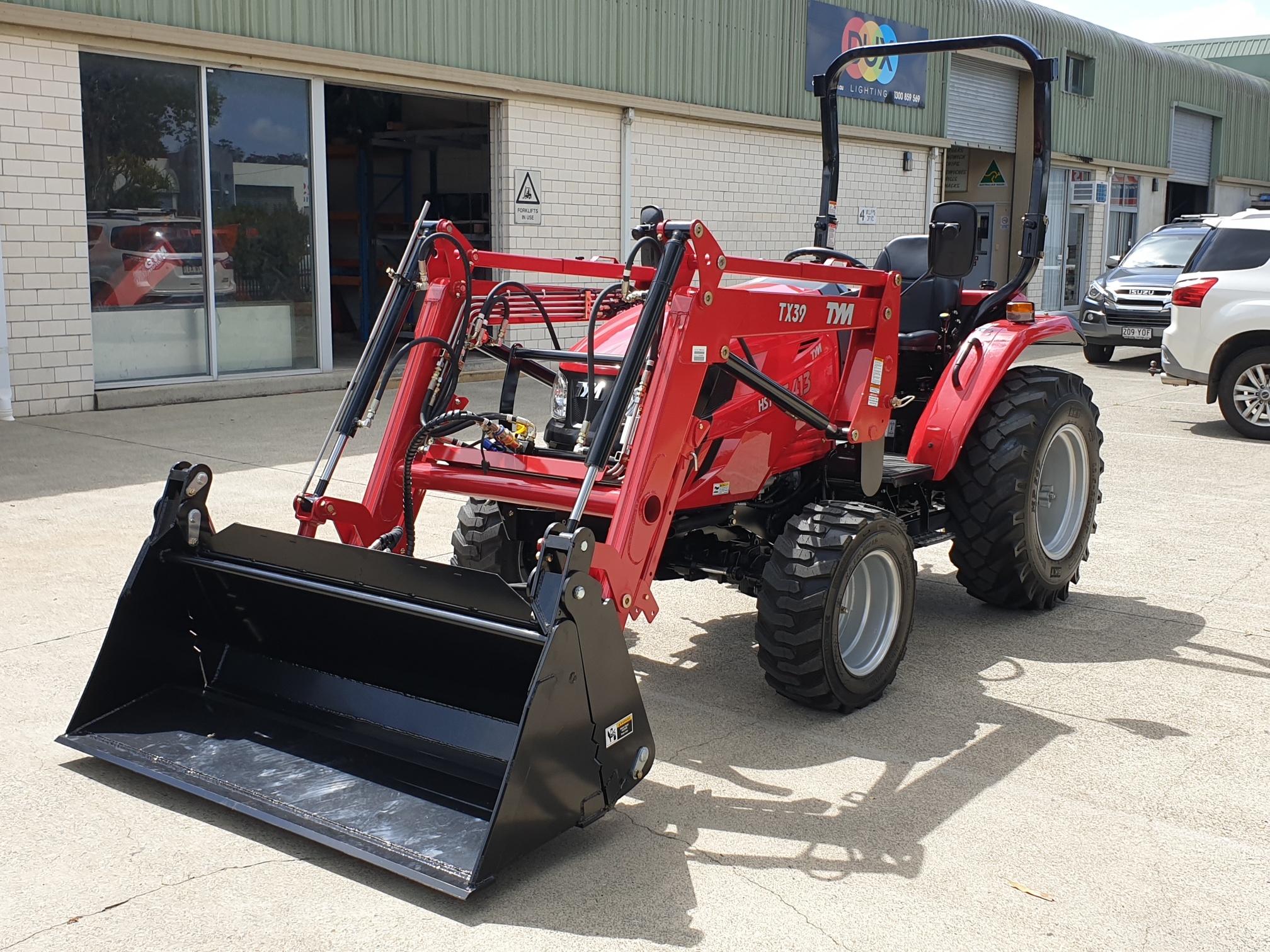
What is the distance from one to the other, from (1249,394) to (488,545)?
8559 millimetres

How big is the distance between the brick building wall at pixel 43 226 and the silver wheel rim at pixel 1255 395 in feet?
32.1

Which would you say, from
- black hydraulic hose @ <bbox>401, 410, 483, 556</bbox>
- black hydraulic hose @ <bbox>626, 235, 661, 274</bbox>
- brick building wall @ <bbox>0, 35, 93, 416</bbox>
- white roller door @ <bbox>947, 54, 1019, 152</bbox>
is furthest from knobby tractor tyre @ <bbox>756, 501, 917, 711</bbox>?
white roller door @ <bbox>947, 54, 1019, 152</bbox>

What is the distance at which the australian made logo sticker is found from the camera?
3436 millimetres

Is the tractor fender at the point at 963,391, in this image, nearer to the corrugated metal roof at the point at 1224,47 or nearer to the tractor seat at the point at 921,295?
the tractor seat at the point at 921,295

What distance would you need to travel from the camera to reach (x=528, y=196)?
1441 cm

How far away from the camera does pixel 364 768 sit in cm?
363

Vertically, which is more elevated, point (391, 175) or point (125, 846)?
point (391, 175)

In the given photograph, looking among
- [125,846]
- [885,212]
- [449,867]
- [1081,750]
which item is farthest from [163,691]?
[885,212]

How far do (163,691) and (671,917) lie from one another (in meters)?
1.88

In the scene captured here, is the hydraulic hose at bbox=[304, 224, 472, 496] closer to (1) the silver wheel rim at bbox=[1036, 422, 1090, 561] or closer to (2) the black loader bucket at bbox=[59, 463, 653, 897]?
(2) the black loader bucket at bbox=[59, 463, 653, 897]

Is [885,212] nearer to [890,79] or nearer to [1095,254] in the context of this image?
[890,79]

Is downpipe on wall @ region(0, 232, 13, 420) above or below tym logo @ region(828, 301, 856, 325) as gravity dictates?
below

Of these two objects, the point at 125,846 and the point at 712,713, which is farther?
the point at 712,713

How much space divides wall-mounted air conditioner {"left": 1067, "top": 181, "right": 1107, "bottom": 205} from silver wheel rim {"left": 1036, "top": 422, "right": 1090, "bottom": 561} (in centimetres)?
2161
